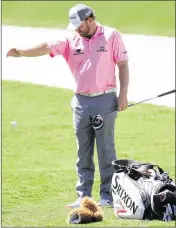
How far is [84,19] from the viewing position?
739 centimetres

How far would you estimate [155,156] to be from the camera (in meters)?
11.8

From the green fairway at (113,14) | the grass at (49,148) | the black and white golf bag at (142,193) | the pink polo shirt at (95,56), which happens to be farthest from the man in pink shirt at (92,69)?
the green fairway at (113,14)

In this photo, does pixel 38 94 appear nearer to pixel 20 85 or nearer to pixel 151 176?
pixel 20 85

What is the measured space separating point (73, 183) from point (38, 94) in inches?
306

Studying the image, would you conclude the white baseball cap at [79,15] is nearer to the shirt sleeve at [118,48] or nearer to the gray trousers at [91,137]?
the shirt sleeve at [118,48]

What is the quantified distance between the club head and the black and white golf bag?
0.40 metres

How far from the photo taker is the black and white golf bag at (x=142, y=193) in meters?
6.66

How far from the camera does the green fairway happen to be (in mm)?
26078

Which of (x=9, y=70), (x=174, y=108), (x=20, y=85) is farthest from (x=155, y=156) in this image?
(x=9, y=70)

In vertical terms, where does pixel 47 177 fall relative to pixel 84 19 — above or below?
below

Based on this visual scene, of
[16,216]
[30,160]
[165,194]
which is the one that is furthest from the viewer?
[30,160]

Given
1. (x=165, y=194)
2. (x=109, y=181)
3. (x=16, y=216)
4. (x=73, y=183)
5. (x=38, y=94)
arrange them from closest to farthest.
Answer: (x=165, y=194), (x=16, y=216), (x=109, y=181), (x=73, y=183), (x=38, y=94)

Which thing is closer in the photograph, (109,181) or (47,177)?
(109,181)

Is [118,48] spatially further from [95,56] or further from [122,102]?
[122,102]
